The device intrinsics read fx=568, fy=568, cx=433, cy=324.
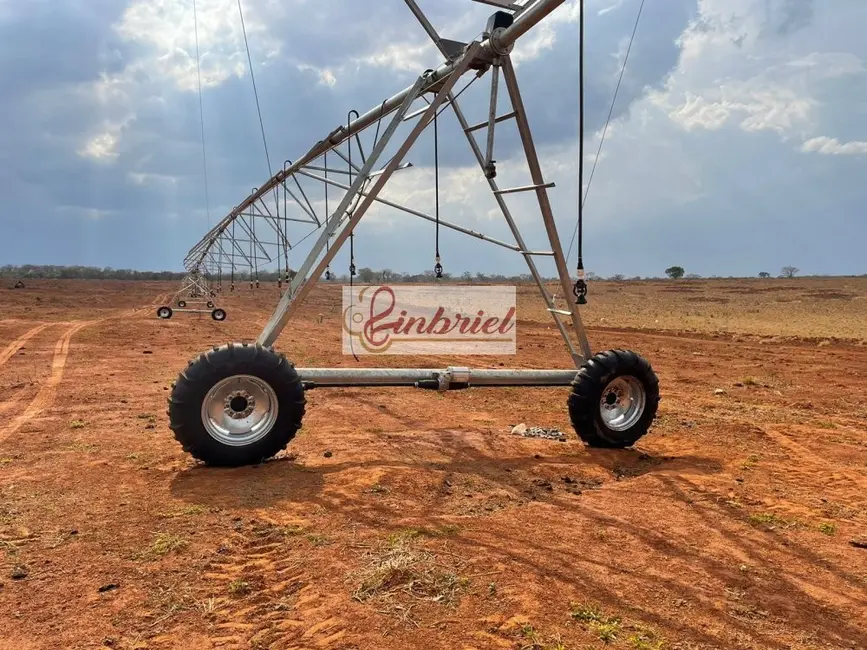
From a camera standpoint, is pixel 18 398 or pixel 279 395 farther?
pixel 18 398

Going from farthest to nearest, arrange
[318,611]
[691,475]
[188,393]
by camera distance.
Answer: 1. [691,475]
2. [188,393]
3. [318,611]

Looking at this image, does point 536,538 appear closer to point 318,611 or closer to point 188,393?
point 318,611

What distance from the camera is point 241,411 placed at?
6012mm

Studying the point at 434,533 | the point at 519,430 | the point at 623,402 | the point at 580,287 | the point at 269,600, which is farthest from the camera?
the point at 519,430

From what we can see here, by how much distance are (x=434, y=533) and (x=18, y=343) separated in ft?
62.0

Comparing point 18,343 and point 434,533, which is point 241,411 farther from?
point 18,343

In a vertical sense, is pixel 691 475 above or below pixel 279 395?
below

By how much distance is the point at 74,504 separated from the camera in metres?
4.93

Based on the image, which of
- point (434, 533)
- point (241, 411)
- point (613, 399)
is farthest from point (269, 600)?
point (613, 399)

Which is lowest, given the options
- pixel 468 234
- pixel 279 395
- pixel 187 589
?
pixel 187 589

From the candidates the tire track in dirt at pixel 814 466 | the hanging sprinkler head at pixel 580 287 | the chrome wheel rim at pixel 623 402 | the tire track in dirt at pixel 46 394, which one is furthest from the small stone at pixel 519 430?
the tire track in dirt at pixel 46 394

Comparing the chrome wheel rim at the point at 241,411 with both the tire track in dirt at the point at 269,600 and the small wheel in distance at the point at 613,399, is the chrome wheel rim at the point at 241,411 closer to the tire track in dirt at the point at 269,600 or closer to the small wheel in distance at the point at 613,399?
the tire track in dirt at the point at 269,600

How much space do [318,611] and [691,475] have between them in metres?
4.38

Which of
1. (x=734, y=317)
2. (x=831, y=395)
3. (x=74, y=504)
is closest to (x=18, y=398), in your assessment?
(x=74, y=504)
